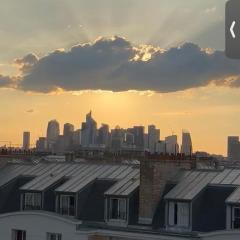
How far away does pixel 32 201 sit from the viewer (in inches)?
1054

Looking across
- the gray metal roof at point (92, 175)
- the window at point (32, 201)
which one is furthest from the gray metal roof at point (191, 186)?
the window at point (32, 201)

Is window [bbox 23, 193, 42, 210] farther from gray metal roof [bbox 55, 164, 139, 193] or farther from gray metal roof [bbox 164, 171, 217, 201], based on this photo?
gray metal roof [bbox 164, 171, 217, 201]

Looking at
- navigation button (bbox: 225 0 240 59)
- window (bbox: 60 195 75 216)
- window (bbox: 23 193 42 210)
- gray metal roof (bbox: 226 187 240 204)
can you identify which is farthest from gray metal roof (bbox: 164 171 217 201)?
navigation button (bbox: 225 0 240 59)

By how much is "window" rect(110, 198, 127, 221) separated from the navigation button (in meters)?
21.4

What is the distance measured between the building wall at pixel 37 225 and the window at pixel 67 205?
110 cm

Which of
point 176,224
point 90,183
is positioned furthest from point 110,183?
point 176,224

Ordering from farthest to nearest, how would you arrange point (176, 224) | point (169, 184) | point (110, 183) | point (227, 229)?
point (110, 183), point (169, 184), point (176, 224), point (227, 229)

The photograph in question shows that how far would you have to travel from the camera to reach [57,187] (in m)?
26.8

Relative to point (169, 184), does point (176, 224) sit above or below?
below

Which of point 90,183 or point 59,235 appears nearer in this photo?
point 59,235

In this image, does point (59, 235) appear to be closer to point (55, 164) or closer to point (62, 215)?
point (62, 215)

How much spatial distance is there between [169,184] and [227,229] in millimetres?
4264

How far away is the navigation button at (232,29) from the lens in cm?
234

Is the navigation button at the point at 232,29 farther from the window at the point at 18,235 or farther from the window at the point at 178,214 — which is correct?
the window at the point at 18,235
